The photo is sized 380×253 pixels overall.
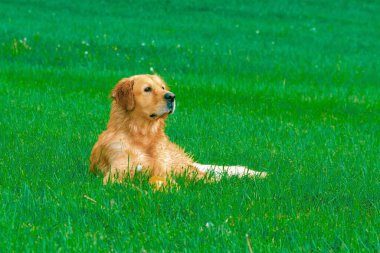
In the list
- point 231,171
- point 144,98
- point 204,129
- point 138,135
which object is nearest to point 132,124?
point 138,135

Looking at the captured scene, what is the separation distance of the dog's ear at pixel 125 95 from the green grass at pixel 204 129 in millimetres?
735

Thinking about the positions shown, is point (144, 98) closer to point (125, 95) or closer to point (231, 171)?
point (125, 95)

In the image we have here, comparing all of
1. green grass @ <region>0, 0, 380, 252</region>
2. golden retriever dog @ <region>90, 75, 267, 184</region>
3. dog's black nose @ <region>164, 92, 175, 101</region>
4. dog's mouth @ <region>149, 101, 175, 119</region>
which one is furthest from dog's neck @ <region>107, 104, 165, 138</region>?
green grass @ <region>0, 0, 380, 252</region>

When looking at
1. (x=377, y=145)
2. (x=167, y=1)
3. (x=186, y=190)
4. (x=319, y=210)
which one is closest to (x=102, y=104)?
(x=377, y=145)

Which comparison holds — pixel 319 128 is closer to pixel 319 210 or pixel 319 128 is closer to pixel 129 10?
pixel 319 210

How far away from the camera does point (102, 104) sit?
444 inches

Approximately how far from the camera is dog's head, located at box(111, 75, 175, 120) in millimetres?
6344

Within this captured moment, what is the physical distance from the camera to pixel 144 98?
6422 millimetres

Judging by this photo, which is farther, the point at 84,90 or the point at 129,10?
the point at 129,10

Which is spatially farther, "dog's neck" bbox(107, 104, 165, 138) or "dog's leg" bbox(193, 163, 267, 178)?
"dog's leg" bbox(193, 163, 267, 178)

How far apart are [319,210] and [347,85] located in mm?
9239

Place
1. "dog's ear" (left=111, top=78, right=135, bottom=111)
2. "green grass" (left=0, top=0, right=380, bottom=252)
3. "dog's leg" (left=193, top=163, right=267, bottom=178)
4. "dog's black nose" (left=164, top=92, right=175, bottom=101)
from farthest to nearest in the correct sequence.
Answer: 1. "dog's leg" (left=193, top=163, right=267, bottom=178)
2. "dog's ear" (left=111, top=78, right=135, bottom=111)
3. "dog's black nose" (left=164, top=92, right=175, bottom=101)
4. "green grass" (left=0, top=0, right=380, bottom=252)

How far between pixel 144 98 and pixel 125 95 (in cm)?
18

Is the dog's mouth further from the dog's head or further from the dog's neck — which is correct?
the dog's neck
